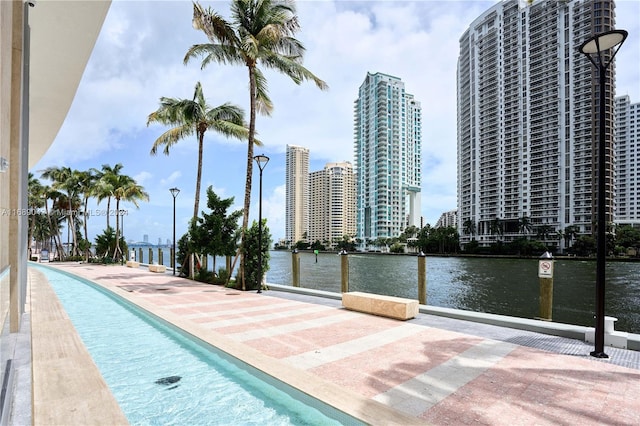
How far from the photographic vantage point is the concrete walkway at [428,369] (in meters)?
3.63

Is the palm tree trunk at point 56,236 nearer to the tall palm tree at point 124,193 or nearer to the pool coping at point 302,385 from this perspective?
the tall palm tree at point 124,193

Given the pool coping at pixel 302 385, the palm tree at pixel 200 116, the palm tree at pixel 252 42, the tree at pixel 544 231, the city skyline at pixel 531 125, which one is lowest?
the tree at pixel 544 231

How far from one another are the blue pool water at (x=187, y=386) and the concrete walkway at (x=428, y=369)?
187 mm

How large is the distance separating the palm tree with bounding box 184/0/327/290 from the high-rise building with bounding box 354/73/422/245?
126 metres

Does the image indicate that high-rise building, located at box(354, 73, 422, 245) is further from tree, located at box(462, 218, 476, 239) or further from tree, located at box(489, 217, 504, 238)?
tree, located at box(489, 217, 504, 238)

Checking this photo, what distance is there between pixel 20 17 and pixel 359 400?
6768mm

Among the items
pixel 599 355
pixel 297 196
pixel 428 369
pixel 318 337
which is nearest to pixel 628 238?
pixel 599 355

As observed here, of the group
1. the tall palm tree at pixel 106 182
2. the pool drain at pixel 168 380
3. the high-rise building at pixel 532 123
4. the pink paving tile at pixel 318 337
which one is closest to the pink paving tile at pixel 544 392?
the pink paving tile at pixel 318 337

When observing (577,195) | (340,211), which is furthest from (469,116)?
(340,211)

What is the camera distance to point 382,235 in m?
137

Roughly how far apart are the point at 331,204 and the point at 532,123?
7877 cm

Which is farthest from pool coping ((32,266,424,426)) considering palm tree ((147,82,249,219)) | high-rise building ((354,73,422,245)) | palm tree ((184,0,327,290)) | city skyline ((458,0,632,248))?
high-rise building ((354,73,422,245))

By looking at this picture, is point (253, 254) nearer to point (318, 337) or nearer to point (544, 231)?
point (318, 337)

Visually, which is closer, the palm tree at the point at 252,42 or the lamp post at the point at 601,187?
the lamp post at the point at 601,187
